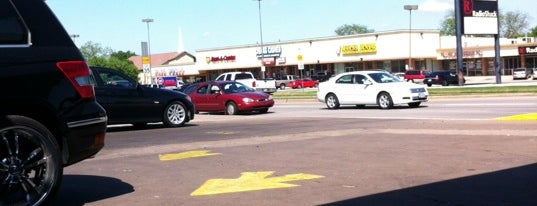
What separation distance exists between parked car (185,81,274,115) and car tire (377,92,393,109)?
154 inches

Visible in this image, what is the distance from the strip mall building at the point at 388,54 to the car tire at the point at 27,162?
63676mm

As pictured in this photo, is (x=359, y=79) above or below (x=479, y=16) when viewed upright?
below

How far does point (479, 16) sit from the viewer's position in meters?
47.6

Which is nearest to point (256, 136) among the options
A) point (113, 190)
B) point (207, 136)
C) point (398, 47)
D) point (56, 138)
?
point (207, 136)

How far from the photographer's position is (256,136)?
12766 millimetres

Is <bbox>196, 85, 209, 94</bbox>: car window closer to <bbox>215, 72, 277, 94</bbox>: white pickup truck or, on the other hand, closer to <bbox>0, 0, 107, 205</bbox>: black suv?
<bbox>215, 72, 277, 94</bbox>: white pickup truck

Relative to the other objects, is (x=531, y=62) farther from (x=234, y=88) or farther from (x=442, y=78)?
(x=234, y=88)

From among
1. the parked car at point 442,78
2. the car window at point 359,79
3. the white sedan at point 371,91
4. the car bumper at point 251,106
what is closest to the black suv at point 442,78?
the parked car at point 442,78

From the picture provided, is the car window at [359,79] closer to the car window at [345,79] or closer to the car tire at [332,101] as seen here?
the car window at [345,79]

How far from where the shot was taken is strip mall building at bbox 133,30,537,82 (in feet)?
244

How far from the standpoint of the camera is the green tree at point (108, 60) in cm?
11312

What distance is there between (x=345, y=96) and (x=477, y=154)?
48.4 ft

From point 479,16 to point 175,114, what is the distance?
37.2m

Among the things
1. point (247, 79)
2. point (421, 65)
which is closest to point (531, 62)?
point (421, 65)
